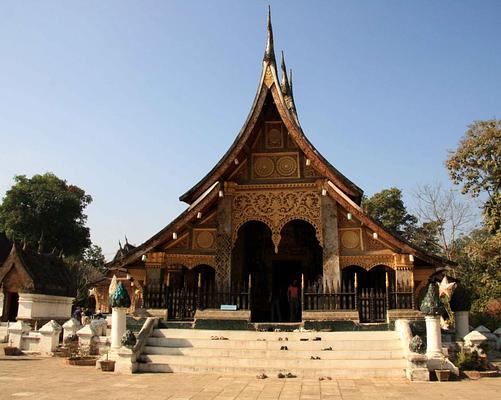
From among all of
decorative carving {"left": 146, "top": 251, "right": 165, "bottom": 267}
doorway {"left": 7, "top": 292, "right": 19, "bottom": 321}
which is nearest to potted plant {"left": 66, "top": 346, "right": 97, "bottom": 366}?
decorative carving {"left": 146, "top": 251, "right": 165, "bottom": 267}

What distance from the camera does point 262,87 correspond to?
1380cm

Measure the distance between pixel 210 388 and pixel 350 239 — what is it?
6.59 meters

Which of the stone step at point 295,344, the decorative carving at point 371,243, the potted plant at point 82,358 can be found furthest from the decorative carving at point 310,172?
the potted plant at point 82,358

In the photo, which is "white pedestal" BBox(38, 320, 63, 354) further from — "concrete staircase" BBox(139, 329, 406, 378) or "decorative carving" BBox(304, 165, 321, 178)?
"decorative carving" BBox(304, 165, 321, 178)

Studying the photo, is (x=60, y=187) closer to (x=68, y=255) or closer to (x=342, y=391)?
(x=68, y=255)

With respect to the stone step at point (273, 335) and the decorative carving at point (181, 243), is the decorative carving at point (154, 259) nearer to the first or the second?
the decorative carving at point (181, 243)

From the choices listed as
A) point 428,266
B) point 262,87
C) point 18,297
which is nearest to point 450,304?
point 428,266

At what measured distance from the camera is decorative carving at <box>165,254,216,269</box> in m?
14.0

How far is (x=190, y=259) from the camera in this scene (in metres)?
14.0

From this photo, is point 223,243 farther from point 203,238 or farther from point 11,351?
point 11,351

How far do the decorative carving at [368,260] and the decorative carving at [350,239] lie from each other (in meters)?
0.36

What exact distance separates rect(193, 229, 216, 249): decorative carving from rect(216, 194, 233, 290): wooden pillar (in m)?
0.41

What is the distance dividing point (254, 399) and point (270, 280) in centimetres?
922

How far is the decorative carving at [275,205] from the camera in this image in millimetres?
13641
